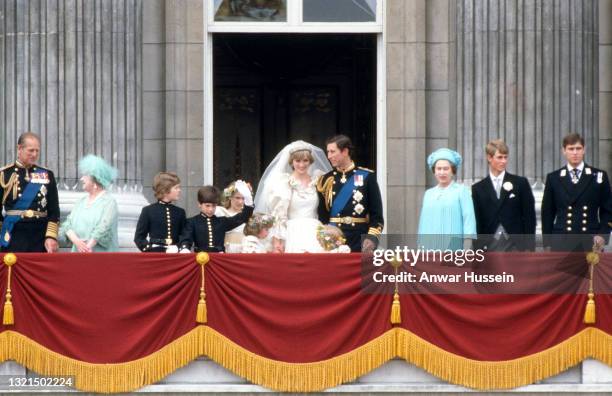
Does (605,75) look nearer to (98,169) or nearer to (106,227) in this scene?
(98,169)

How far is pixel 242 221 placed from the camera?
16.9 m

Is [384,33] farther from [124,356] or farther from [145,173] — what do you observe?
[124,356]

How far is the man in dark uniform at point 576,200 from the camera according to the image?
1633cm

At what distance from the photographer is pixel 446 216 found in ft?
52.6

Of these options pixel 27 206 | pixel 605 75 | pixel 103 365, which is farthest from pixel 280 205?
pixel 605 75

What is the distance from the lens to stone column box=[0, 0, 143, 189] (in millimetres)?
18375

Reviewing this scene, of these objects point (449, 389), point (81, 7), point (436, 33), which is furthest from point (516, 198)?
point (81, 7)

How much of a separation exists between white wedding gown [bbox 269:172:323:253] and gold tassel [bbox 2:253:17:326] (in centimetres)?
274

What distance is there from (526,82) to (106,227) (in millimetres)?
4979

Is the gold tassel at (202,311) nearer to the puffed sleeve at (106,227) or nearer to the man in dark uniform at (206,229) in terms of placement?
the man in dark uniform at (206,229)

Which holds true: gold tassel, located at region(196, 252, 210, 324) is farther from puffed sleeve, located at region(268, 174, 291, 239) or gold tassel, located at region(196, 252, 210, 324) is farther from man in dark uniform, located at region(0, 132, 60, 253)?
man in dark uniform, located at region(0, 132, 60, 253)

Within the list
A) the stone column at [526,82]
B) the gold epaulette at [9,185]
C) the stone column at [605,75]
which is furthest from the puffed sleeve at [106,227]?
the stone column at [605,75]

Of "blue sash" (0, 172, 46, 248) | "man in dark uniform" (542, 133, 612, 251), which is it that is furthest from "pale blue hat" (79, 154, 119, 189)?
"man in dark uniform" (542, 133, 612, 251)

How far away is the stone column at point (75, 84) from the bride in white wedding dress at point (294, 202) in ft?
6.55
